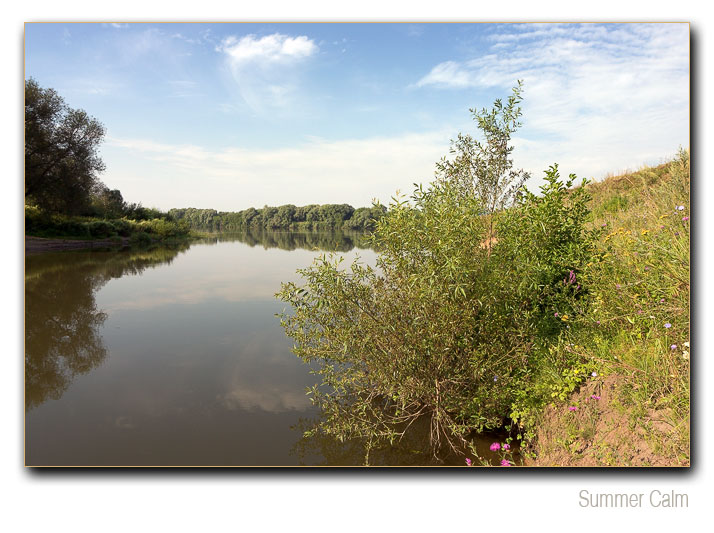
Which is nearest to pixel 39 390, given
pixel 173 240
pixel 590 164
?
pixel 590 164

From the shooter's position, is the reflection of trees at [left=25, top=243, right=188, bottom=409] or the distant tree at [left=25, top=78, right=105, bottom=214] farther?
the distant tree at [left=25, top=78, right=105, bottom=214]

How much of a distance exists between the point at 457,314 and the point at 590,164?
3357 millimetres

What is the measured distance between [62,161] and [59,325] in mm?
6792

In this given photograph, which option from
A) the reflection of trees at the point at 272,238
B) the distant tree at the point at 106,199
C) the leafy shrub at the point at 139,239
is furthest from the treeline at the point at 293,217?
the leafy shrub at the point at 139,239

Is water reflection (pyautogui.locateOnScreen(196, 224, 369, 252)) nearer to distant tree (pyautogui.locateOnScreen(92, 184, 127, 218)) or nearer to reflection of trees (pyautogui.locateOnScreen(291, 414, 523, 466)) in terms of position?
distant tree (pyautogui.locateOnScreen(92, 184, 127, 218))

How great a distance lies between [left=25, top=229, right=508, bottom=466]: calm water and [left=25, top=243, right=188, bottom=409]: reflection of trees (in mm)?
37

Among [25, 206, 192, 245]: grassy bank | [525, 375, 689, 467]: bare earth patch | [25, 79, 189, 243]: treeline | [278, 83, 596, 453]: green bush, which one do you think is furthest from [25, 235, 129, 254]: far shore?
[525, 375, 689, 467]: bare earth patch

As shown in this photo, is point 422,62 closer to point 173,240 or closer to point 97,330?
point 97,330

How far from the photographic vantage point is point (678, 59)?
4.97 m

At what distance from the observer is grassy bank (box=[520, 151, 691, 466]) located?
164 inches

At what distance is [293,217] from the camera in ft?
92.8

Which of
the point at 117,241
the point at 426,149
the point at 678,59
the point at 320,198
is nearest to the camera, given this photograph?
the point at 678,59

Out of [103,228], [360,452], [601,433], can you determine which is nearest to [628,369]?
[601,433]

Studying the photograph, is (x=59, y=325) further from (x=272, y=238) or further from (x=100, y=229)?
(x=272, y=238)
